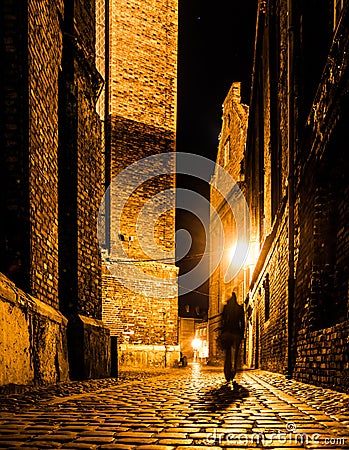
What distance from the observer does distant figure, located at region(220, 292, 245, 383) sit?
9578 millimetres

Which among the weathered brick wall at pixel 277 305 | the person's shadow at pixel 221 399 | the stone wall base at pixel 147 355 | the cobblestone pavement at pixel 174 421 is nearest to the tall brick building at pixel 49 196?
the cobblestone pavement at pixel 174 421

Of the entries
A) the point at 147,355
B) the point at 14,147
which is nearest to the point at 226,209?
the point at 147,355

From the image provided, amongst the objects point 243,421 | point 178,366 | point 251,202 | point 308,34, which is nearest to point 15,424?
point 243,421

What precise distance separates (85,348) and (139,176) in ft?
59.0

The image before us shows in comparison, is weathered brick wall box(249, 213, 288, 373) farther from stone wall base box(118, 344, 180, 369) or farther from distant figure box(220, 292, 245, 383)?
stone wall base box(118, 344, 180, 369)

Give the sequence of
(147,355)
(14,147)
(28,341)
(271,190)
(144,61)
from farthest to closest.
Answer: (144,61)
(147,355)
(271,190)
(14,147)
(28,341)

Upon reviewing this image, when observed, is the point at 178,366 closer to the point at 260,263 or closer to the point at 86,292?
the point at 260,263

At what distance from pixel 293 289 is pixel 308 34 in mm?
4344

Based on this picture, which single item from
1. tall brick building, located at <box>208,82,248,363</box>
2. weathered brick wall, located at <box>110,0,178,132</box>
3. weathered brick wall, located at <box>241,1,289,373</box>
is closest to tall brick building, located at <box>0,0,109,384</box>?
weathered brick wall, located at <box>241,1,289,373</box>

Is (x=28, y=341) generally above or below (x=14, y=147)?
below

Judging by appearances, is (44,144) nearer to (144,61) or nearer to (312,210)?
(312,210)

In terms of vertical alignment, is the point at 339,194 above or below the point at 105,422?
above

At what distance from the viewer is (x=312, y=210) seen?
8.37 meters

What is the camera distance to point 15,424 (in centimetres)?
413
